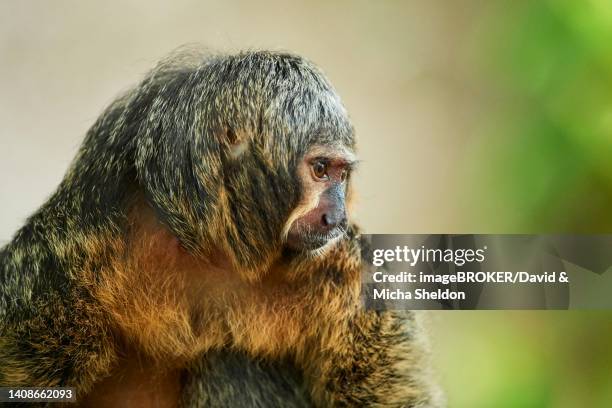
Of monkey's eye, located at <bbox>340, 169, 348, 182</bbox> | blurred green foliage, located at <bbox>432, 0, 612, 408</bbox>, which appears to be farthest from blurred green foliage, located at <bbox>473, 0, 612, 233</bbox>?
monkey's eye, located at <bbox>340, 169, 348, 182</bbox>

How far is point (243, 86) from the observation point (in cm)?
169

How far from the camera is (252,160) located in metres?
1.67

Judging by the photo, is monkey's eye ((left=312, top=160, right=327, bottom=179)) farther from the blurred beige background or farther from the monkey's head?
the blurred beige background

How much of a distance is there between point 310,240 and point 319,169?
158 millimetres

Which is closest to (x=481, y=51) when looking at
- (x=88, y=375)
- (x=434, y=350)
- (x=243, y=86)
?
(x=243, y=86)

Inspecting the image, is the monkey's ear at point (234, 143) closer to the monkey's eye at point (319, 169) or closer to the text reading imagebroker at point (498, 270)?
the monkey's eye at point (319, 169)

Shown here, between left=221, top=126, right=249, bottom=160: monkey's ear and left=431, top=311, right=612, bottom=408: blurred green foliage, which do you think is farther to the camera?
left=431, top=311, right=612, bottom=408: blurred green foliage

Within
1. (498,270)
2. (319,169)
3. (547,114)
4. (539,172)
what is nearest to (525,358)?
(498,270)

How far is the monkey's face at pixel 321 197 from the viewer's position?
1.64m

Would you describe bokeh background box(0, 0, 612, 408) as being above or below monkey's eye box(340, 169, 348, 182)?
above

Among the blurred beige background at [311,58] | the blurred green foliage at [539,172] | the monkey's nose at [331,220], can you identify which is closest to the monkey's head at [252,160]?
the monkey's nose at [331,220]

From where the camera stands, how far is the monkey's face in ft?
5.38

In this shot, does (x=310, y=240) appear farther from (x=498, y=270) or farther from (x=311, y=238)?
(x=498, y=270)

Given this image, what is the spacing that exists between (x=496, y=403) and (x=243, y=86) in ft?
3.40
